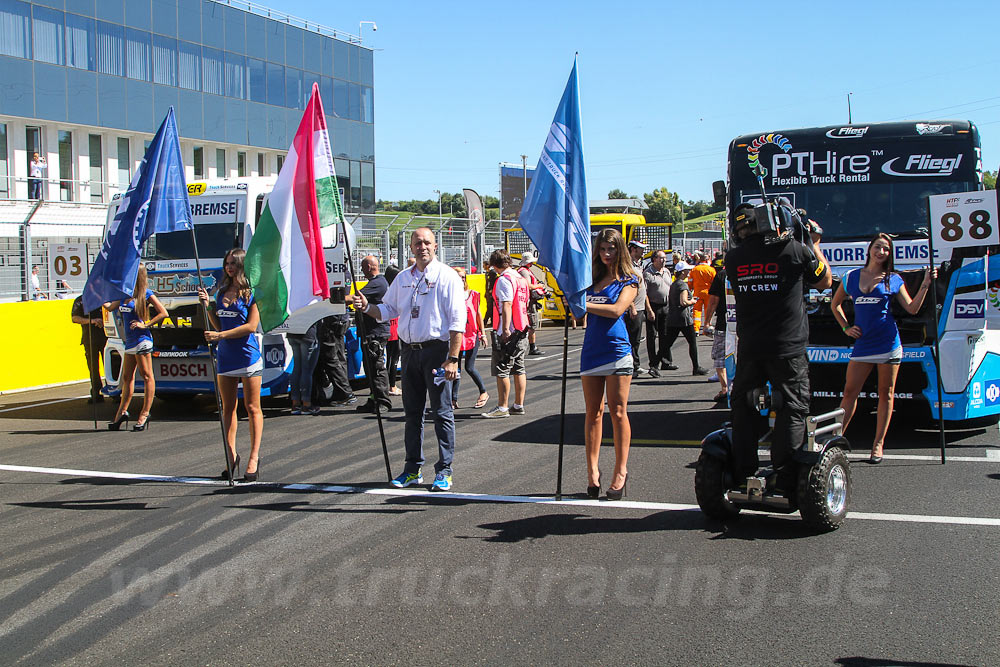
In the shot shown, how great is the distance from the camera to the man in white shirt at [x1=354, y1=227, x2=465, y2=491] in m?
7.15

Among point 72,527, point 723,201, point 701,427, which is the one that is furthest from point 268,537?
point 723,201

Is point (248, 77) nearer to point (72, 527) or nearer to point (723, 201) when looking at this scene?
point (723, 201)

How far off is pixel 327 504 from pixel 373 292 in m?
4.93

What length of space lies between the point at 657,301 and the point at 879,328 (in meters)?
6.51

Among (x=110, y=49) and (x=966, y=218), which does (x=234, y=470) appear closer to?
(x=966, y=218)

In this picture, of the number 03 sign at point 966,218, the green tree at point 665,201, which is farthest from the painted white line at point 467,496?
the green tree at point 665,201

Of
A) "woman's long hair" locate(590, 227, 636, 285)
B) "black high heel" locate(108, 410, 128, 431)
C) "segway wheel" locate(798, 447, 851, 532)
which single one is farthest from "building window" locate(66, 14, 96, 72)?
"segway wheel" locate(798, 447, 851, 532)

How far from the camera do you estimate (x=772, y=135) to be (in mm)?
10031

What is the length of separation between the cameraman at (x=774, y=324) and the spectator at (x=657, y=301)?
26.0 feet

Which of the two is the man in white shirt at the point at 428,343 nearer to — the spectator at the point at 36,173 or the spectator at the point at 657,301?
the spectator at the point at 657,301

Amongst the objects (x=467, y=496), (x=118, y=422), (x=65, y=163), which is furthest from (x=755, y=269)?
(x=65, y=163)

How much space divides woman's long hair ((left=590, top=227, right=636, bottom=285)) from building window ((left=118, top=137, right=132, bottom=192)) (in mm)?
33906

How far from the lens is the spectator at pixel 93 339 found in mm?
11438

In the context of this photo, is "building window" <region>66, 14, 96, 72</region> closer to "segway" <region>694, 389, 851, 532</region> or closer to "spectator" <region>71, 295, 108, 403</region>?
"spectator" <region>71, 295, 108, 403</region>
